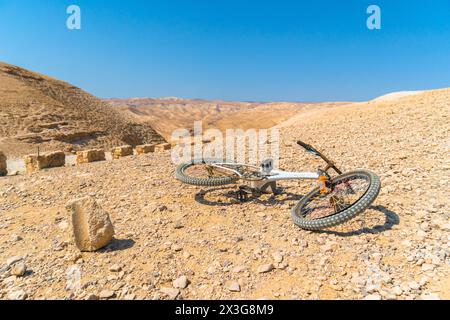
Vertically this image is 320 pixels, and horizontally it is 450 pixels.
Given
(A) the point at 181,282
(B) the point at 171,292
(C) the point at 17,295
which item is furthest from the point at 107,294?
(C) the point at 17,295

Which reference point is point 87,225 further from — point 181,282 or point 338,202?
point 338,202

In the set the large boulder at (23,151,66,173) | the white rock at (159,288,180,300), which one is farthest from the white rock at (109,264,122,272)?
the large boulder at (23,151,66,173)

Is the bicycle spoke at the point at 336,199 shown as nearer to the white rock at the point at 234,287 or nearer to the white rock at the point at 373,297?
the white rock at the point at 373,297

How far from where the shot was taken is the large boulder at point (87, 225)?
15.3 ft

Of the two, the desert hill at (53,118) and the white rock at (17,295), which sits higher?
the desert hill at (53,118)

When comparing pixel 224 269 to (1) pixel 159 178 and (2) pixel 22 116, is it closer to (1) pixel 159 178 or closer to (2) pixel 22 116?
(1) pixel 159 178

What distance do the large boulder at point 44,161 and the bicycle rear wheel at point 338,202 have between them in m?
12.3

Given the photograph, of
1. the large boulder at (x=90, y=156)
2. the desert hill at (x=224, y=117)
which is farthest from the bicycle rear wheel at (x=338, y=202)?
the desert hill at (x=224, y=117)

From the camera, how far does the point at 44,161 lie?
13086 millimetres

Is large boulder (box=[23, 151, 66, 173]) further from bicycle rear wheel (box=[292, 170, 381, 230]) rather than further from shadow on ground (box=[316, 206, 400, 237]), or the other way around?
shadow on ground (box=[316, 206, 400, 237])

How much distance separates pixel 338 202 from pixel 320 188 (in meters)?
0.40

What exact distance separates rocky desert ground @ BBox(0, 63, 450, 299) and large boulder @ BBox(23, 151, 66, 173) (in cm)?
526

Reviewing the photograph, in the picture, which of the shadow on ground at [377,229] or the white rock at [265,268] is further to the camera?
the shadow on ground at [377,229]
